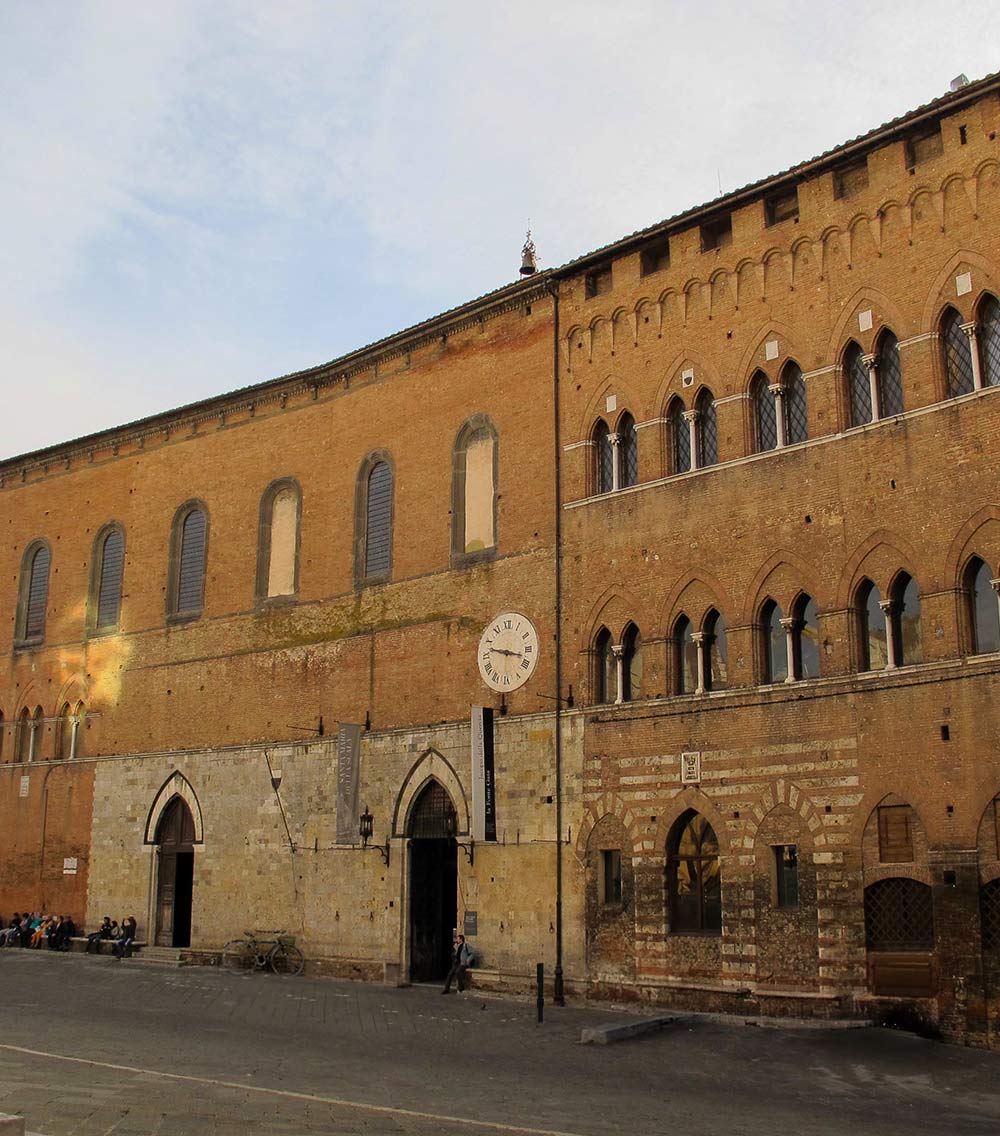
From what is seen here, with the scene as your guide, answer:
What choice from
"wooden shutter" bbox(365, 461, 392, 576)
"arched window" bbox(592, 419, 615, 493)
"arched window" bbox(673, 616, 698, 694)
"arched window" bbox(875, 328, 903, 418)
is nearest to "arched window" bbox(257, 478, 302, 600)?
"wooden shutter" bbox(365, 461, 392, 576)

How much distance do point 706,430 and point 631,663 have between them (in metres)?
4.29

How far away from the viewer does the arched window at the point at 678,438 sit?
74.2ft

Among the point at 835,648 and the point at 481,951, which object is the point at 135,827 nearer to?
the point at 481,951

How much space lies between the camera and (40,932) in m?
31.0

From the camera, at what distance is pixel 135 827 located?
30516mm

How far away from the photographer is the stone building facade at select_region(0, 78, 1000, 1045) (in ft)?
61.5

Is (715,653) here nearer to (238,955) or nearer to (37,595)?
(238,955)

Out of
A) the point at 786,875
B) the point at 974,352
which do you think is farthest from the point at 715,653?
the point at 974,352

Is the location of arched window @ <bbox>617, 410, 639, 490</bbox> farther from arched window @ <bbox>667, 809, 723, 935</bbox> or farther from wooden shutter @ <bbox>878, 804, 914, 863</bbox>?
wooden shutter @ <bbox>878, 804, 914, 863</bbox>

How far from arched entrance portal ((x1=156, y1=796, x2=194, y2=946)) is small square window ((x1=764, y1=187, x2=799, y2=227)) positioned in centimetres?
1821

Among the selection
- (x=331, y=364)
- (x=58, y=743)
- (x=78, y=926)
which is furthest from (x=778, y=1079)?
(x=58, y=743)

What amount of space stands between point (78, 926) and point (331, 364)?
1487 centimetres

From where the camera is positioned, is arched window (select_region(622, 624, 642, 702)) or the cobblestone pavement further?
arched window (select_region(622, 624, 642, 702))

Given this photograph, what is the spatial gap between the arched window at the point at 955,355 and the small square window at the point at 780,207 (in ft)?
12.3
